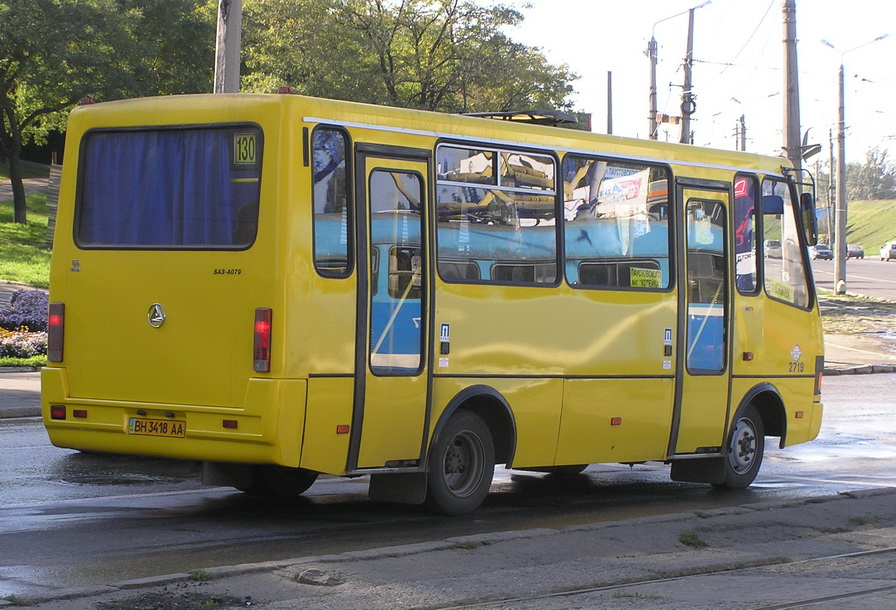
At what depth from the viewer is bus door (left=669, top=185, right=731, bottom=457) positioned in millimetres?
11812

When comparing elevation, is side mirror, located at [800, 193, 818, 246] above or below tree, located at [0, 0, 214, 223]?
below

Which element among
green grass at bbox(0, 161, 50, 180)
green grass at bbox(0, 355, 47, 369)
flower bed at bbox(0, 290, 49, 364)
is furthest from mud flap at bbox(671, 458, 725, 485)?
green grass at bbox(0, 161, 50, 180)

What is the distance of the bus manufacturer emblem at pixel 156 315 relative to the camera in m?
8.98

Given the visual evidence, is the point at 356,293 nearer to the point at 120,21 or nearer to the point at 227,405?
the point at 227,405

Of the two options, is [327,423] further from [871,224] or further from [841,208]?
[871,224]

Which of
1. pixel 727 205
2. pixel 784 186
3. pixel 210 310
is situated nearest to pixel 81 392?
pixel 210 310

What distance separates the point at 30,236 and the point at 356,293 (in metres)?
39.1

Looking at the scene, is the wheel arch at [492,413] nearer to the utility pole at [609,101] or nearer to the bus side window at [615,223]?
the bus side window at [615,223]

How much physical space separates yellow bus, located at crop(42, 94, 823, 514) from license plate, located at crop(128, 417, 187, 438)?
0.07 ft

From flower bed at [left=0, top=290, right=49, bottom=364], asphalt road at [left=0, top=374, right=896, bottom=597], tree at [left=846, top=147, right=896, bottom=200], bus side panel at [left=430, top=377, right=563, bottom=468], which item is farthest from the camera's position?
tree at [left=846, top=147, right=896, bottom=200]

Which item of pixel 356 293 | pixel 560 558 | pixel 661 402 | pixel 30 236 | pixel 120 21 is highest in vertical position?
pixel 120 21

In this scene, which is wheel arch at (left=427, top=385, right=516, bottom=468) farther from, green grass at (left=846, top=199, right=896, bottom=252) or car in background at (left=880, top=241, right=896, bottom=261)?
green grass at (left=846, top=199, right=896, bottom=252)

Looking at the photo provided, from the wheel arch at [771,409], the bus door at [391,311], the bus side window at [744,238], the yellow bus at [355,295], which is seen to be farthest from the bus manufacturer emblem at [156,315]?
the wheel arch at [771,409]

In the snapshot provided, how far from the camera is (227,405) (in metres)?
8.69
